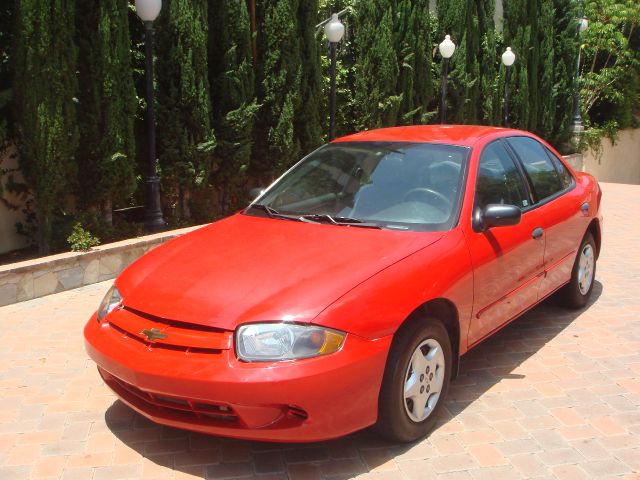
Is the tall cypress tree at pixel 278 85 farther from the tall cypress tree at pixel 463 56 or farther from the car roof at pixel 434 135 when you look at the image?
the tall cypress tree at pixel 463 56

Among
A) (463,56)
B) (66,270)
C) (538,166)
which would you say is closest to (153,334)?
(538,166)

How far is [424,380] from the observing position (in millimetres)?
3564

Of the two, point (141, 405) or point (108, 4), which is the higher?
point (108, 4)

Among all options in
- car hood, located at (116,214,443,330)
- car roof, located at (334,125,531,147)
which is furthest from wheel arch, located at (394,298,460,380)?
car roof, located at (334,125,531,147)

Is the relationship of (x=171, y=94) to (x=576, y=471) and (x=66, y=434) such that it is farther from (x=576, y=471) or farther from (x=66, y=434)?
(x=576, y=471)

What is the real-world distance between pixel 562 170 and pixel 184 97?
4.55 m

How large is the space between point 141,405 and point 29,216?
15.2 ft

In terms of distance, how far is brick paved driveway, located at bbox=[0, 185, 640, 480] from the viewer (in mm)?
3357

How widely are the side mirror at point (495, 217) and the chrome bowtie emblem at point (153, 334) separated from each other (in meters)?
1.93

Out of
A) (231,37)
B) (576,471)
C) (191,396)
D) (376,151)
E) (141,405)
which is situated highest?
(231,37)

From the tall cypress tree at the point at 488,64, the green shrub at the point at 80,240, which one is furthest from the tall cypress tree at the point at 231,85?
the tall cypress tree at the point at 488,64

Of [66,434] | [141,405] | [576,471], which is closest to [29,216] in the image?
[66,434]

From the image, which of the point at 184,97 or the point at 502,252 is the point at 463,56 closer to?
the point at 184,97

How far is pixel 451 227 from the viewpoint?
3.94m
